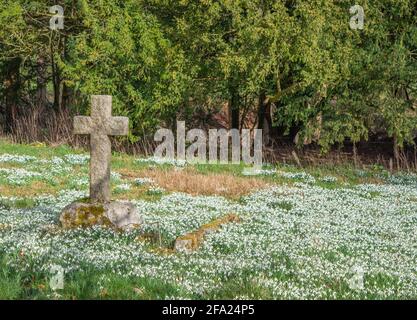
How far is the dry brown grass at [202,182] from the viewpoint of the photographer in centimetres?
1730

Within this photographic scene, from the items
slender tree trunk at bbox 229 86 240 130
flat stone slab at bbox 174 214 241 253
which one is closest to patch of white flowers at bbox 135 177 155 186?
flat stone slab at bbox 174 214 241 253

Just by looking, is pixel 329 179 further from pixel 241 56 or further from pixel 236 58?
pixel 241 56

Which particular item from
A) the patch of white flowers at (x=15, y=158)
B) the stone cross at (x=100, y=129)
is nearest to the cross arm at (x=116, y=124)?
the stone cross at (x=100, y=129)

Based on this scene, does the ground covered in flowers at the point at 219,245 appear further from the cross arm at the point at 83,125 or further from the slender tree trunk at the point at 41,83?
the slender tree trunk at the point at 41,83

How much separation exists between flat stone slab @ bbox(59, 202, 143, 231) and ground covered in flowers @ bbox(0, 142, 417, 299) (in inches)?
14.5

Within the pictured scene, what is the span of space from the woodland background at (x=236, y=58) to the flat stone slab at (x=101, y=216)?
611 inches

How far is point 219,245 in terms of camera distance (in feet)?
34.9

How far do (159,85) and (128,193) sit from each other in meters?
13.3

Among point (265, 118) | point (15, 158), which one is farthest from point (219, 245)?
point (265, 118)

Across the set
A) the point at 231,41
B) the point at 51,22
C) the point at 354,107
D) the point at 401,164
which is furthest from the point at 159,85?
the point at 401,164

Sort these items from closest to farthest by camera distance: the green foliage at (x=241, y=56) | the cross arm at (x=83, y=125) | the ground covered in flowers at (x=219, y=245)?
1. the ground covered in flowers at (x=219, y=245)
2. the cross arm at (x=83, y=125)
3. the green foliage at (x=241, y=56)

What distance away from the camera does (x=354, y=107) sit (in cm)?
2800

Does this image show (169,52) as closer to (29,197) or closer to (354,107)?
(354,107)

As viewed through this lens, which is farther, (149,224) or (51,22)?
(51,22)
